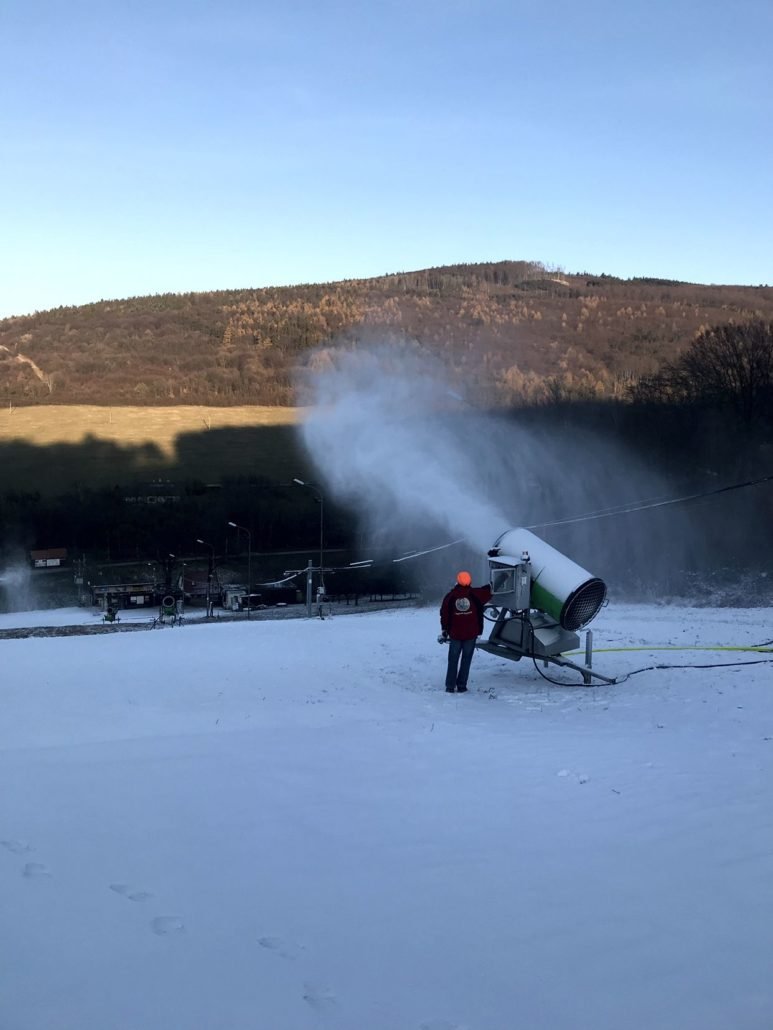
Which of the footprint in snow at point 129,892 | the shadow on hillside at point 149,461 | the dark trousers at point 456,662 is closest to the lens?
the footprint in snow at point 129,892

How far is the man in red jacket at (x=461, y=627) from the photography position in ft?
37.0

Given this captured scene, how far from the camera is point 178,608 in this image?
147 ft

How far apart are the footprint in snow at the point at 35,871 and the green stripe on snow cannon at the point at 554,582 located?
28.3 ft

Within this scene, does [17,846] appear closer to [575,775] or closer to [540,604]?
[575,775]

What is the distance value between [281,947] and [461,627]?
7.65 m

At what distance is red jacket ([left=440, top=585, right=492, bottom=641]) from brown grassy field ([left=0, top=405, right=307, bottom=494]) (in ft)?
182

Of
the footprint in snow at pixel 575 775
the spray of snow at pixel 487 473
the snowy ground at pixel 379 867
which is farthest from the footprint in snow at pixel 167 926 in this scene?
the spray of snow at pixel 487 473

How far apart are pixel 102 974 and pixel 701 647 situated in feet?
42.9

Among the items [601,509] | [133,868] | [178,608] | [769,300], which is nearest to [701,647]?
[133,868]

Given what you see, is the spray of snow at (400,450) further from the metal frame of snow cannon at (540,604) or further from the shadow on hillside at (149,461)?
the shadow on hillside at (149,461)

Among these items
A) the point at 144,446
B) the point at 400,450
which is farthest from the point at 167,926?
the point at 144,446

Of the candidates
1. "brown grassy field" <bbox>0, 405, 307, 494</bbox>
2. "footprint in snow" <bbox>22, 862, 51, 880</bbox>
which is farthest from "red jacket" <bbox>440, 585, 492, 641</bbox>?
"brown grassy field" <bbox>0, 405, 307, 494</bbox>

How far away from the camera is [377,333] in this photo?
78.7 m

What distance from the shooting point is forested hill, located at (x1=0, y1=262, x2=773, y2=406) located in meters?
76.9
